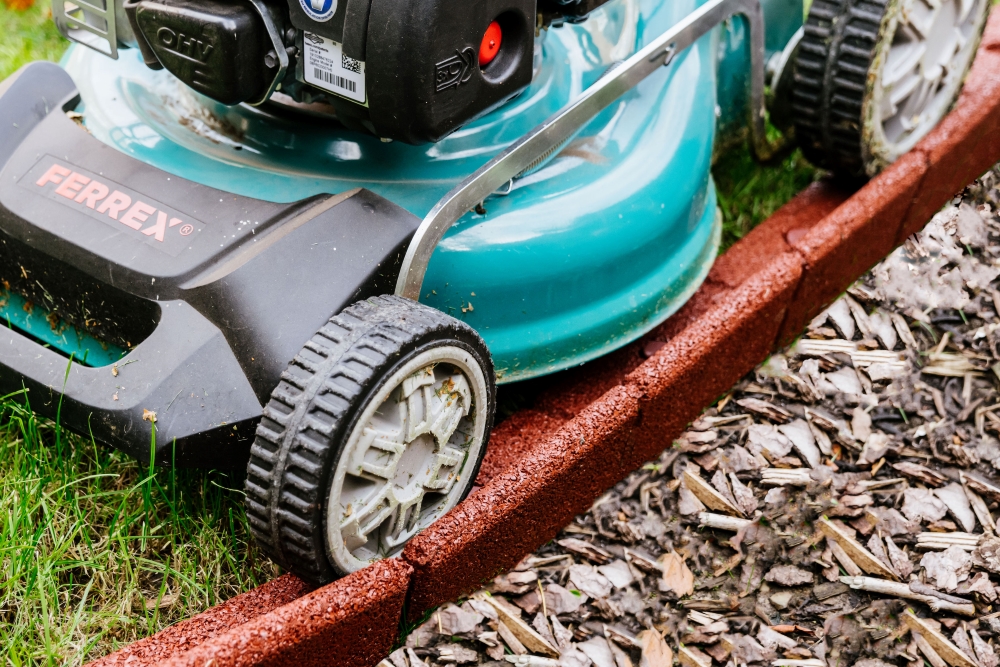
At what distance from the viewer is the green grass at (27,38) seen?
220cm

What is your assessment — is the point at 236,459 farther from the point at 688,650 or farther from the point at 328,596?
the point at 688,650

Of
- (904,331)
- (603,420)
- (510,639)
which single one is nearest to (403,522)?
(510,639)

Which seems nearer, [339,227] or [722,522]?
[339,227]

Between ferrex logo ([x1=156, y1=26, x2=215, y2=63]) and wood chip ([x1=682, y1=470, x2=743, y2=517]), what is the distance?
0.81 metres

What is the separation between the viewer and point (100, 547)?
1.27 metres

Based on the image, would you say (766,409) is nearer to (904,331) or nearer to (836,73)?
(904,331)

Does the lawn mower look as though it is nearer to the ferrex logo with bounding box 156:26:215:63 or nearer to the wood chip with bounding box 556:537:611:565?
the ferrex logo with bounding box 156:26:215:63

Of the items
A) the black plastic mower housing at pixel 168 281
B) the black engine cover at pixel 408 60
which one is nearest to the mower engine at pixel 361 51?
the black engine cover at pixel 408 60

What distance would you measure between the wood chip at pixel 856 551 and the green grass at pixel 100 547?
0.70 m

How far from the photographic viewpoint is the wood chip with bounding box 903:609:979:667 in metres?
1.20

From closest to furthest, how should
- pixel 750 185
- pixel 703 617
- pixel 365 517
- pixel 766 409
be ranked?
pixel 365 517 → pixel 703 617 → pixel 766 409 → pixel 750 185

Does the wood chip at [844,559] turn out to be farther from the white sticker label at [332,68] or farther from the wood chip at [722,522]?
the white sticker label at [332,68]

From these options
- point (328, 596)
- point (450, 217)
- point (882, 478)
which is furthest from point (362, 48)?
point (882, 478)

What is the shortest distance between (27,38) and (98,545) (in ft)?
4.89
